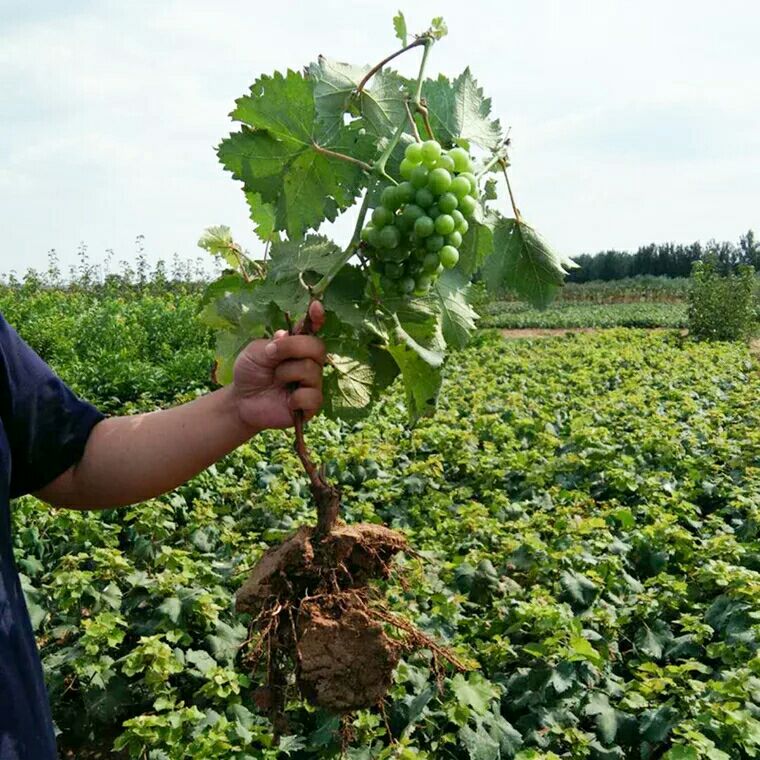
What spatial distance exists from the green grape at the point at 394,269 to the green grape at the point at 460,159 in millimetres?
205

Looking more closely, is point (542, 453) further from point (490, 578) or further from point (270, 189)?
point (270, 189)

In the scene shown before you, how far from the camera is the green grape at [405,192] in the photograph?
4.56 ft

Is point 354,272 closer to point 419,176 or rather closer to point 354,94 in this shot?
point 419,176

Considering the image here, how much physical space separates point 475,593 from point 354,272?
8.81 ft

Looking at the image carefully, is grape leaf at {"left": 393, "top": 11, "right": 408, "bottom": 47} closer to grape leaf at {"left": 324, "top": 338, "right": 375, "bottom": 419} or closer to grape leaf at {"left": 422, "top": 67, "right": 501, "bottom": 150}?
grape leaf at {"left": 422, "top": 67, "right": 501, "bottom": 150}

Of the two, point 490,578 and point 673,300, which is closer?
point 490,578

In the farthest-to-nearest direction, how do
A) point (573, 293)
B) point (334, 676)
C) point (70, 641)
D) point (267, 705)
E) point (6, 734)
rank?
1. point (573, 293)
2. point (70, 641)
3. point (267, 705)
4. point (334, 676)
5. point (6, 734)

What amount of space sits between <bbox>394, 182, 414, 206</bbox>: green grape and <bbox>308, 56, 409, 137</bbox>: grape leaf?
0.75 feet

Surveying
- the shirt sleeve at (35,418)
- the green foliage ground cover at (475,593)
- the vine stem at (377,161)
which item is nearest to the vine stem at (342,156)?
the vine stem at (377,161)

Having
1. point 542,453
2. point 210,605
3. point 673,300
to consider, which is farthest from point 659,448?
point 673,300

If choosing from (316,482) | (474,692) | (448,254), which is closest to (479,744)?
(474,692)

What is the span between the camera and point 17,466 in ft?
5.63

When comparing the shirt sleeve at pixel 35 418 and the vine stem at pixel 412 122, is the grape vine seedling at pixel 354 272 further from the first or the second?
the shirt sleeve at pixel 35 418

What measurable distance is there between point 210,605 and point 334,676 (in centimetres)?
185
